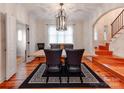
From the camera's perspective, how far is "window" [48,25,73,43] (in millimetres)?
11133

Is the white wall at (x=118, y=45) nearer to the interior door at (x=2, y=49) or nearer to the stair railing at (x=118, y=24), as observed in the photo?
the stair railing at (x=118, y=24)

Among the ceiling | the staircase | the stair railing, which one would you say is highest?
the ceiling

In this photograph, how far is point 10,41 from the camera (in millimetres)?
4855

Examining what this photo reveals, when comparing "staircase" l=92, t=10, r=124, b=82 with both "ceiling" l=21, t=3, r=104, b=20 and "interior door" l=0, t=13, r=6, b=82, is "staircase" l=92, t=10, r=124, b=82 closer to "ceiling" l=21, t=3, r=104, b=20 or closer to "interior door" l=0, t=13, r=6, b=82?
"ceiling" l=21, t=3, r=104, b=20

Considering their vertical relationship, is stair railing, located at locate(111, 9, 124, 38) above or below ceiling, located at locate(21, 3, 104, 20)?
below

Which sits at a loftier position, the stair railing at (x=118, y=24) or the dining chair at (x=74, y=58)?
the stair railing at (x=118, y=24)

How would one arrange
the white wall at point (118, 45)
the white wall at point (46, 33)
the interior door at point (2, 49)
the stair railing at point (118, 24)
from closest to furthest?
the interior door at point (2, 49) → the white wall at point (118, 45) → the stair railing at point (118, 24) → the white wall at point (46, 33)

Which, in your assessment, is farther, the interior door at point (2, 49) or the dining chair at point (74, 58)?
the dining chair at point (74, 58)

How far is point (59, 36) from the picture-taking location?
11.1m

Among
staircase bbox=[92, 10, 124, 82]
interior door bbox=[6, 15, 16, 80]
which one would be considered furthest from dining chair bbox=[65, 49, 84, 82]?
interior door bbox=[6, 15, 16, 80]

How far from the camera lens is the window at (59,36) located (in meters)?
11.1

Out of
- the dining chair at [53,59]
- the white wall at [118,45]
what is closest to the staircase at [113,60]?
the white wall at [118,45]
